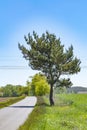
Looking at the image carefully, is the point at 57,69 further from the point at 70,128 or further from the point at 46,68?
the point at 70,128

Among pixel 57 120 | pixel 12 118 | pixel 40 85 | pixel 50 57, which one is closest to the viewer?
pixel 57 120

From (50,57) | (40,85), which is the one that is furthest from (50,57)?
(40,85)

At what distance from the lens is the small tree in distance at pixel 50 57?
7150cm

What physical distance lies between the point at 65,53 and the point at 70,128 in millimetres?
50757

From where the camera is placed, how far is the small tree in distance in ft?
235

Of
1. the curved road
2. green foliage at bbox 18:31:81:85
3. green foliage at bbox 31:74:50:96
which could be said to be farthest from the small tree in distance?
green foliage at bbox 31:74:50:96

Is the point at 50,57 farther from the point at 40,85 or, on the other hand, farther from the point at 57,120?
the point at 40,85

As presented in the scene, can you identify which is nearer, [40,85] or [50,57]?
[50,57]

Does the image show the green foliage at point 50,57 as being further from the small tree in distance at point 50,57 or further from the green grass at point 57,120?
the green grass at point 57,120

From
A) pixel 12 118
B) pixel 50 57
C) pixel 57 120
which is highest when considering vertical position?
pixel 50 57

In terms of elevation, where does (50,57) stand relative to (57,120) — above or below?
above

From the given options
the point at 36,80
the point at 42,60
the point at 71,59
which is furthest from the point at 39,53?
the point at 36,80

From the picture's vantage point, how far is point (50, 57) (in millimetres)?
71750

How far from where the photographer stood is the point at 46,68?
72.9m
